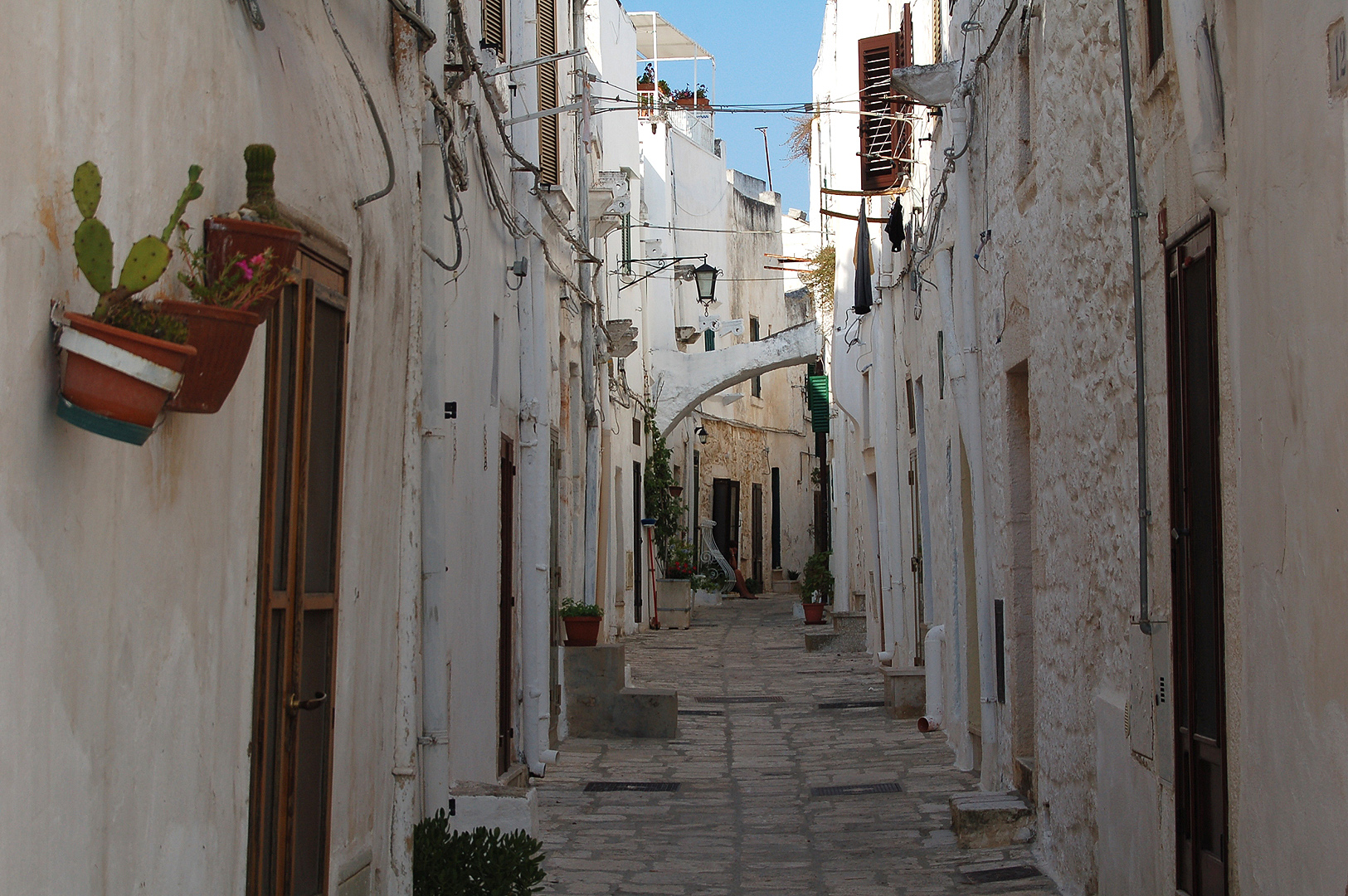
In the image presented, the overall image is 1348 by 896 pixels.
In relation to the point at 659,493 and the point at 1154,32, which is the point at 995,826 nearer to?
the point at 1154,32

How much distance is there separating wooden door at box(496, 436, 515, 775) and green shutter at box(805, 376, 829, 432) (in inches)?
637

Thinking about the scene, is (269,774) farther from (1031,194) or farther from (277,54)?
(1031,194)

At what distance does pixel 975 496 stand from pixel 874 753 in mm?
2578

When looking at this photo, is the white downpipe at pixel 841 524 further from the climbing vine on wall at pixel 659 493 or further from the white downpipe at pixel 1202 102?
the white downpipe at pixel 1202 102

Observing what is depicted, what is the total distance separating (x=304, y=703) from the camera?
3.84 m

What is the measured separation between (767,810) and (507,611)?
91.6 inches

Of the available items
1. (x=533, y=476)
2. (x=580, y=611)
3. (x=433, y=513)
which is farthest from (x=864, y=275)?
(x=433, y=513)

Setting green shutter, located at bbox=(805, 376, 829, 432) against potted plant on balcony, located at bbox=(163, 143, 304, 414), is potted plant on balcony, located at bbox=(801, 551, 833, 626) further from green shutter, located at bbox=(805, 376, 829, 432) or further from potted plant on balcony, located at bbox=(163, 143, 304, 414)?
potted plant on balcony, located at bbox=(163, 143, 304, 414)

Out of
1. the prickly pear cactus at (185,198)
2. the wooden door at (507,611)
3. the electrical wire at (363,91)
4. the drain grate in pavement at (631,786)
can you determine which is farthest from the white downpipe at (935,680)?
the prickly pear cactus at (185,198)

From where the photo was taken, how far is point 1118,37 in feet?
16.8

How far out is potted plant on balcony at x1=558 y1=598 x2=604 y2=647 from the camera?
1102cm

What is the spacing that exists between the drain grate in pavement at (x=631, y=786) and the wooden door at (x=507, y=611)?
0.62 metres

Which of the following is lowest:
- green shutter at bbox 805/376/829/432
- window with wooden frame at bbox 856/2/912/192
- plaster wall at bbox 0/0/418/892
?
plaster wall at bbox 0/0/418/892

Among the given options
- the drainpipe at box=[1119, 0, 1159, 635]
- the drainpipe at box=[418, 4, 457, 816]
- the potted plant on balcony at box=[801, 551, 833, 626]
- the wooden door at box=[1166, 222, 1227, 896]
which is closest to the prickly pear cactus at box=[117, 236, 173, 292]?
the wooden door at box=[1166, 222, 1227, 896]
